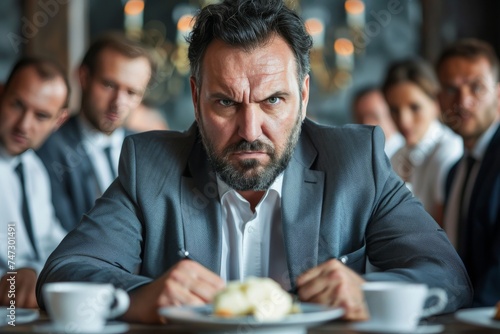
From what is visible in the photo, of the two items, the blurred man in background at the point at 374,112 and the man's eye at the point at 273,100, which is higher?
the man's eye at the point at 273,100

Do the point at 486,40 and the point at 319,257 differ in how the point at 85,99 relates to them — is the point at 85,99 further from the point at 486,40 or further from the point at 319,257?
the point at 486,40

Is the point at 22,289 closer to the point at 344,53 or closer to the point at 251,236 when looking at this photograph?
the point at 251,236

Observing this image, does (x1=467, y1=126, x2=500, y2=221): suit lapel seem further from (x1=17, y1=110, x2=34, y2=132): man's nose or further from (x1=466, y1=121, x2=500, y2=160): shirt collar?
(x1=17, y1=110, x2=34, y2=132): man's nose

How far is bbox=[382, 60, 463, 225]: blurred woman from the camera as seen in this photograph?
434 centimetres

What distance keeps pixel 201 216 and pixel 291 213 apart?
222 millimetres

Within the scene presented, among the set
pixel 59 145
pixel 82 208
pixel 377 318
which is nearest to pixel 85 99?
pixel 59 145

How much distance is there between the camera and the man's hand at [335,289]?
1420 mm

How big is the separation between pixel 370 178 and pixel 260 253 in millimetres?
335

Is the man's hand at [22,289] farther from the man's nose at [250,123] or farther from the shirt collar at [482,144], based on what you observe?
the shirt collar at [482,144]

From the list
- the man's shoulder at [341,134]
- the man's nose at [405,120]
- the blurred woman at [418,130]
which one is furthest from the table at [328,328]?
the man's nose at [405,120]

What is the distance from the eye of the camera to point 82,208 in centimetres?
397

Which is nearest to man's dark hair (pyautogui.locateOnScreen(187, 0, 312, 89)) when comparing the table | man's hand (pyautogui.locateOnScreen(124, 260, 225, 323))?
man's hand (pyautogui.locateOnScreen(124, 260, 225, 323))

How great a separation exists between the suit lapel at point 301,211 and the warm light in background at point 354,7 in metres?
6.42

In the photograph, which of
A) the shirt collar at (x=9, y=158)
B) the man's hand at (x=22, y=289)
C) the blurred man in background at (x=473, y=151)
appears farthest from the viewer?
the shirt collar at (x=9, y=158)
